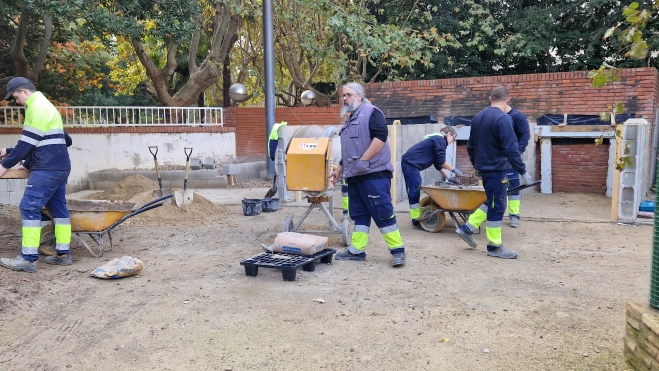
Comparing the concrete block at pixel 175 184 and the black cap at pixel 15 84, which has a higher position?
the black cap at pixel 15 84

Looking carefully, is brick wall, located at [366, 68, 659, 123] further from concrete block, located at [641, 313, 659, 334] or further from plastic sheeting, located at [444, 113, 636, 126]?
concrete block, located at [641, 313, 659, 334]

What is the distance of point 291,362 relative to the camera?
362cm

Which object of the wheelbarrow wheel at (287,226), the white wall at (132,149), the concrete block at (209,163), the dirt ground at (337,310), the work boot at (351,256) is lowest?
the dirt ground at (337,310)

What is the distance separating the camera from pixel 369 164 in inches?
220

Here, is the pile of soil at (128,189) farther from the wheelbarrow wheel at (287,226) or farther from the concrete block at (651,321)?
the concrete block at (651,321)

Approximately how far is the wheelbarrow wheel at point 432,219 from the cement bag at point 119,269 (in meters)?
3.79

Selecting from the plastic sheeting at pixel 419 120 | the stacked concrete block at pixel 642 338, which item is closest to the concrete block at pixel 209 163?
the plastic sheeting at pixel 419 120

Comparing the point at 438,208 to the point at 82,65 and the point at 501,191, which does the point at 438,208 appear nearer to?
the point at 501,191

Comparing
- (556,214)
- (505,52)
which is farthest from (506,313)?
(505,52)

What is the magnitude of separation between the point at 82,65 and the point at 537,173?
496 inches

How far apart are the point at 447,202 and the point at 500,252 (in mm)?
A: 1162

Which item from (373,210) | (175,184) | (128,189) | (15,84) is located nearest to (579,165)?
(373,210)

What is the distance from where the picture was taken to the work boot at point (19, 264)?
552 cm

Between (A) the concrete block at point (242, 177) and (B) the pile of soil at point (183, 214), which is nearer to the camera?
(B) the pile of soil at point (183, 214)
